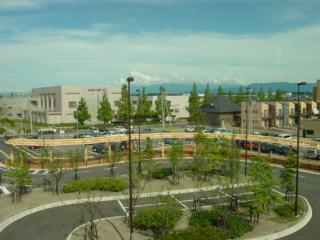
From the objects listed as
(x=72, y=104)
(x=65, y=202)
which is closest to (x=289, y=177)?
(x=65, y=202)

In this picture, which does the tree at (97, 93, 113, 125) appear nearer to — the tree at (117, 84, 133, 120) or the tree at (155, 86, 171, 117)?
the tree at (117, 84, 133, 120)

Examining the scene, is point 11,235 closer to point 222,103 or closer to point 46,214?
point 46,214

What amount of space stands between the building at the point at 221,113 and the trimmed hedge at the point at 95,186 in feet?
157

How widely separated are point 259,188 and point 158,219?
6.21 m

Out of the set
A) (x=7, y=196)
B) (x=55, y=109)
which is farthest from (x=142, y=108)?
(x=7, y=196)

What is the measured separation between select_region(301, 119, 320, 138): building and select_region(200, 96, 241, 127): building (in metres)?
18.4

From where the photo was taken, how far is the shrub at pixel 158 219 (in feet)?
60.1

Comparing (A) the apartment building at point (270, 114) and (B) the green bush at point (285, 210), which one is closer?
(B) the green bush at point (285, 210)

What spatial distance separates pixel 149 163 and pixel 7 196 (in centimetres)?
1106

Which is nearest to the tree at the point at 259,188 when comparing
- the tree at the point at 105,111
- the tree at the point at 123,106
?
the tree at the point at 105,111

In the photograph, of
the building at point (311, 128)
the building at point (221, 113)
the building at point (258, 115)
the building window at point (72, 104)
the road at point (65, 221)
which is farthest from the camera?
the building window at point (72, 104)

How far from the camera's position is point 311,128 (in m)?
54.7

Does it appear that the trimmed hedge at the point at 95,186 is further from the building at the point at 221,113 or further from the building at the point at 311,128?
the building at the point at 221,113

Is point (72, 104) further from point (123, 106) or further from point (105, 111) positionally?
point (123, 106)
